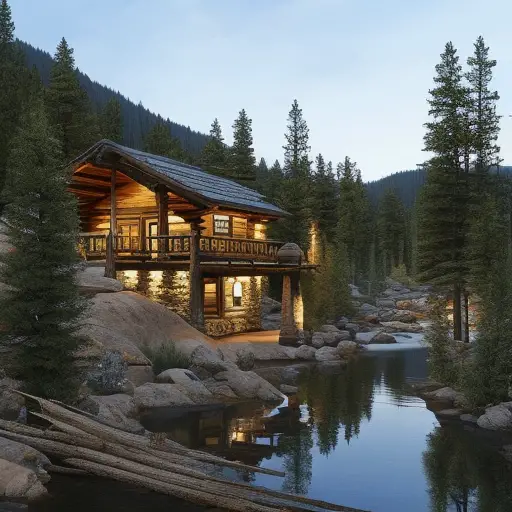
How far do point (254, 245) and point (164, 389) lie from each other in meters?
14.6

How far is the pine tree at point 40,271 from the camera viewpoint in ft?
37.5

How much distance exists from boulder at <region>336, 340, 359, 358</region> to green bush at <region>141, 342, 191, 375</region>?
35.3 feet

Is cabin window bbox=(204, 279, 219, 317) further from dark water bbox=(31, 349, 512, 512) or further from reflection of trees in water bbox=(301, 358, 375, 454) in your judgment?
dark water bbox=(31, 349, 512, 512)

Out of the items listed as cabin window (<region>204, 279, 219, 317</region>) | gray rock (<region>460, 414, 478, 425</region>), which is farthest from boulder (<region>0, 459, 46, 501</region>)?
cabin window (<region>204, 279, 219, 317</region>)

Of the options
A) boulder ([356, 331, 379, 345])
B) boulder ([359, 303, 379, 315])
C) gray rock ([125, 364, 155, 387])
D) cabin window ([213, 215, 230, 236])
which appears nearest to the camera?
gray rock ([125, 364, 155, 387])

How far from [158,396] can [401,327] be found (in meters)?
28.1

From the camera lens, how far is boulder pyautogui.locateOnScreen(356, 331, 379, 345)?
3324 centimetres

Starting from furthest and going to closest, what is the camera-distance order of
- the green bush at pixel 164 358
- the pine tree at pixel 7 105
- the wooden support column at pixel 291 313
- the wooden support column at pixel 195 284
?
Answer: the pine tree at pixel 7 105, the wooden support column at pixel 291 313, the wooden support column at pixel 195 284, the green bush at pixel 164 358

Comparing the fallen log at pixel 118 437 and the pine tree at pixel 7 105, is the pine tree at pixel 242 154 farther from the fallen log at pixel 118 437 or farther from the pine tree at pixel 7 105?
the fallen log at pixel 118 437

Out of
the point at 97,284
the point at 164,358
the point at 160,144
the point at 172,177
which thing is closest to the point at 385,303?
the point at 160,144

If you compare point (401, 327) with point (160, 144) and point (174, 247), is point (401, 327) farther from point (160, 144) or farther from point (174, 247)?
point (160, 144)

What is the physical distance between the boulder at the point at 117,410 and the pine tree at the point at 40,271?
2.37 feet

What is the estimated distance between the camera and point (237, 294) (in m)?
31.1

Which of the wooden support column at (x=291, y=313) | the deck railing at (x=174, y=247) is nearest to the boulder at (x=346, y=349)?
the wooden support column at (x=291, y=313)
